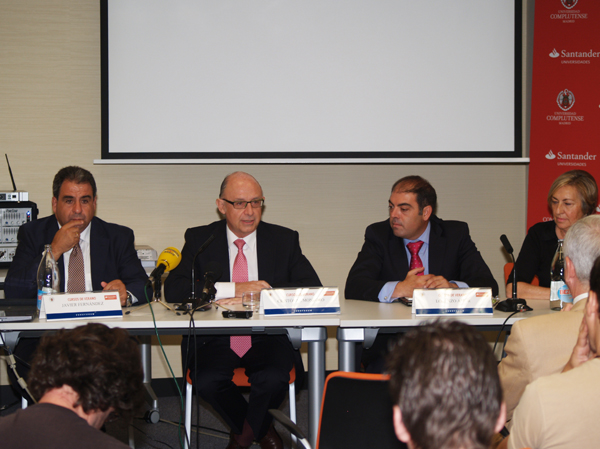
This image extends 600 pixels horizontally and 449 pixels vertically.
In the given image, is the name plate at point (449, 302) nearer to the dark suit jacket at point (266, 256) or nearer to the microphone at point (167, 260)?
the dark suit jacket at point (266, 256)

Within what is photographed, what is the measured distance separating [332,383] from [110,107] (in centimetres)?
293

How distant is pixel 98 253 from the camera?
3.00m

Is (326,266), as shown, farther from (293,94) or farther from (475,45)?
(475,45)

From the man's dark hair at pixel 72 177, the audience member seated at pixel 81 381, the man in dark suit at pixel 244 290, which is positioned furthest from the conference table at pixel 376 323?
the man's dark hair at pixel 72 177

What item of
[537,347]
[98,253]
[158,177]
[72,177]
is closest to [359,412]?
[537,347]

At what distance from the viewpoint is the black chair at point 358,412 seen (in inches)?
57.1

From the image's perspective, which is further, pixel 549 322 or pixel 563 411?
pixel 549 322

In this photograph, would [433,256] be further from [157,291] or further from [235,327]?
[157,291]

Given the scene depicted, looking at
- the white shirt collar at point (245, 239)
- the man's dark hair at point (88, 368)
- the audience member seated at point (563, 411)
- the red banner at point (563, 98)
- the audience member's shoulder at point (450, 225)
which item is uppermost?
the red banner at point (563, 98)

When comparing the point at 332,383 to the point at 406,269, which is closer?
the point at 332,383

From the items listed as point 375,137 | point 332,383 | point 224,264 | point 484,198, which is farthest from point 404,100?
point 332,383

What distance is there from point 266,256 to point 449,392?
7.57ft

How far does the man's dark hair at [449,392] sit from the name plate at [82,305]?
1.74 meters

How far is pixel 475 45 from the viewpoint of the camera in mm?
3949
